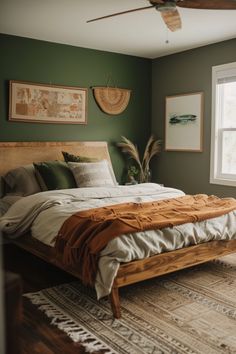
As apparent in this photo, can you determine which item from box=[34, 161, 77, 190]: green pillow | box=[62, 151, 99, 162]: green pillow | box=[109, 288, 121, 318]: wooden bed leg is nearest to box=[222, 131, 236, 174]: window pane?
box=[62, 151, 99, 162]: green pillow

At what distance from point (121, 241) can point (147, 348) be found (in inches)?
29.0

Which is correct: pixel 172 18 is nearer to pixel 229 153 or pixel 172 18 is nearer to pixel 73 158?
pixel 73 158

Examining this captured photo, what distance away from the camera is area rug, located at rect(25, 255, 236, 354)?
2.37 m

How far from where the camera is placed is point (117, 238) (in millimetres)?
2738

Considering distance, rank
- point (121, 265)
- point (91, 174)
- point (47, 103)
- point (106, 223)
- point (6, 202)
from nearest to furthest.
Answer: point (121, 265)
point (106, 223)
point (6, 202)
point (91, 174)
point (47, 103)

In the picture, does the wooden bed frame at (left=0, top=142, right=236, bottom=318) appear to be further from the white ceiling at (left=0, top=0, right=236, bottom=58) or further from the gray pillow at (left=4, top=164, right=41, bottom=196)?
the white ceiling at (left=0, top=0, right=236, bottom=58)

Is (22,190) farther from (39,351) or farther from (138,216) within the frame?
(39,351)

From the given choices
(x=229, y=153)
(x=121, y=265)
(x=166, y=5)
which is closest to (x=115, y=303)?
(x=121, y=265)

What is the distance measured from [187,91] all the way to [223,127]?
0.83m

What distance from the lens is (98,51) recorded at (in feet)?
17.9

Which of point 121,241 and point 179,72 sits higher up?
point 179,72

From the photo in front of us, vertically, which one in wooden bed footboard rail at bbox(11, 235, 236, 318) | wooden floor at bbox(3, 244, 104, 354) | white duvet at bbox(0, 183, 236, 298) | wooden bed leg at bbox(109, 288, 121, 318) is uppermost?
white duvet at bbox(0, 183, 236, 298)

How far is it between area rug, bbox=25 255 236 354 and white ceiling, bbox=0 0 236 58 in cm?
264

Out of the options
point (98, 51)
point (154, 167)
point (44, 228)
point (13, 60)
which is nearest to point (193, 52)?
point (98, 51)
